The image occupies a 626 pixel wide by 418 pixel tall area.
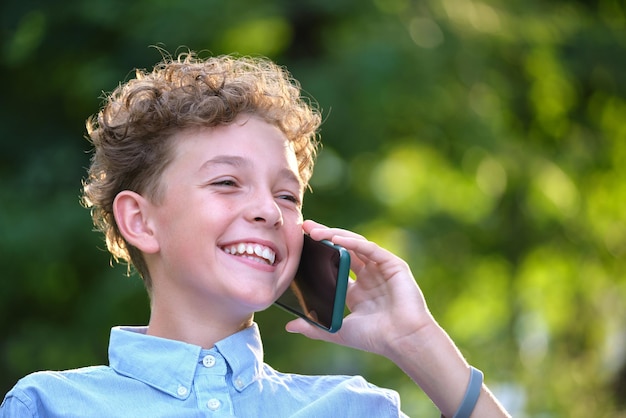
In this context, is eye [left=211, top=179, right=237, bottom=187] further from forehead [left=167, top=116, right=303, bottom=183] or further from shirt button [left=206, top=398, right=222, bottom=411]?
shirt button [left=206, top=398, right=222, bottom=411]

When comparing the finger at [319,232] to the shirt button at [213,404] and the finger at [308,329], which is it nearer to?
the finger at [308,329]

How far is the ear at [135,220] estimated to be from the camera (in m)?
2.02

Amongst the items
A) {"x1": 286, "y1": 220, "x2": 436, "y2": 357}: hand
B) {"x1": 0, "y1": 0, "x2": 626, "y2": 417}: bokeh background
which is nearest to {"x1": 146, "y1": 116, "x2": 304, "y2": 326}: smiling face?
{"x1": 286, "y1": 220, "x2": 436, "y2": 357}: hand

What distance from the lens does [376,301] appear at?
7.03 feet

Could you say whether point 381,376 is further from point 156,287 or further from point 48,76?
point 156,287

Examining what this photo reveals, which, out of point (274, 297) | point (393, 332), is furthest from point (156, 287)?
point (393, 332)

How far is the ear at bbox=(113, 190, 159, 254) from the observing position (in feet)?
6.63

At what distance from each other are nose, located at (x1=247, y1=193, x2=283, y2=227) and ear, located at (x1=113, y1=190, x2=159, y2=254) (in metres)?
0.23

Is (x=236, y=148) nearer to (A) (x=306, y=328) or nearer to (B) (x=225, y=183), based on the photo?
(B) (x=225, y=183)

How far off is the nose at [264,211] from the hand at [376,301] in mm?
120

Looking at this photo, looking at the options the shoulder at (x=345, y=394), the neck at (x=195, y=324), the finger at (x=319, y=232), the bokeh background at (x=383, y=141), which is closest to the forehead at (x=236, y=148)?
the finger at (x=319, y=232)

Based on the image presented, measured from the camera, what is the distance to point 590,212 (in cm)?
692

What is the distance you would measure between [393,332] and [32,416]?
0.74 m

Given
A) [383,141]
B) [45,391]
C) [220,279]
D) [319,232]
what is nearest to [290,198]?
[319,232]
